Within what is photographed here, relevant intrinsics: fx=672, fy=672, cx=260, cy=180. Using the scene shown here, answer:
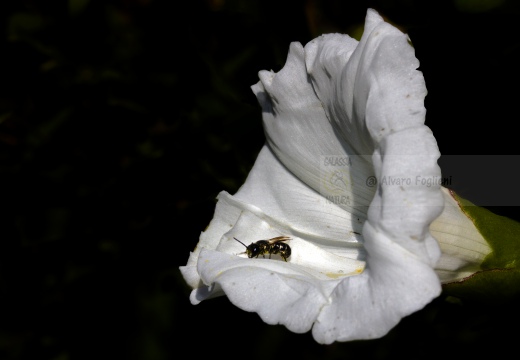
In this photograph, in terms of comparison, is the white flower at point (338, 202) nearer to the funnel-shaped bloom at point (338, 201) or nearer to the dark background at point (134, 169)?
the funnel-shaped bloom at point (338, 201)

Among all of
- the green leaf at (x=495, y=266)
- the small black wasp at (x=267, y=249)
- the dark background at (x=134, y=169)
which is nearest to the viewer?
the green leaf at (x=495, y=266)

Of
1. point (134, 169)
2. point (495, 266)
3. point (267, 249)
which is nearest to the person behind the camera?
point (495, 266)

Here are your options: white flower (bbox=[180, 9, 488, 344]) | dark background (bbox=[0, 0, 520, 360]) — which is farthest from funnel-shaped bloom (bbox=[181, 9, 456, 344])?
dark background (bbox=[0, 0, 520, 360])

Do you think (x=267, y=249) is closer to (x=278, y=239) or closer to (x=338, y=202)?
(x=278, y=239)

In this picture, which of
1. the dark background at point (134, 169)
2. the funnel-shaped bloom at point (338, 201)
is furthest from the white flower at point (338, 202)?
the dark background at point (134, 169)

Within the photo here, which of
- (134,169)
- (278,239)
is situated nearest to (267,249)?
(278,239)

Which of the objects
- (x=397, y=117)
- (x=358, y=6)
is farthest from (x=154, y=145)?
(x=397, y=117)

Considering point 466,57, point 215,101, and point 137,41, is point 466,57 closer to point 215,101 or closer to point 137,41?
point 215,101
